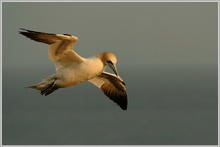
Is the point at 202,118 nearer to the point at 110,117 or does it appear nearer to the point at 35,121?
the point at 110,117

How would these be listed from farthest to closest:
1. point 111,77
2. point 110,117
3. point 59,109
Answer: point 59,109 < point 110,117 < point 111,77

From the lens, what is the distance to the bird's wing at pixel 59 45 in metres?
10.3

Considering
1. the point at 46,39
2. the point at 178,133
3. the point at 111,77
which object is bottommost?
the point at 178,133

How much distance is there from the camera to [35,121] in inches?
2295

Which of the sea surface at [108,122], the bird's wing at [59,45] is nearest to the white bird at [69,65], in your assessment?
the bird's wing at [59,45]

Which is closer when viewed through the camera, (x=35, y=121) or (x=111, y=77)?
(x=111, y=77)

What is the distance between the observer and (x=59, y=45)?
1073 cm

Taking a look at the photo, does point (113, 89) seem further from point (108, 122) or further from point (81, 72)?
point (108, 122)

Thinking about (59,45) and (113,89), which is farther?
(113,89)

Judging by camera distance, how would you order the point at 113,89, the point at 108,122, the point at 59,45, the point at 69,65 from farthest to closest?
1. the point at 108,122
2. the point at 113,89
3. the point at 69,65
4. the point at 59,45

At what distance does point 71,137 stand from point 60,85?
1509 inches

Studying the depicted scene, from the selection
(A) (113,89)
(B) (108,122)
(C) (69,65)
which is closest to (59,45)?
(C) (69,65)

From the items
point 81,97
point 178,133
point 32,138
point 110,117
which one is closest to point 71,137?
point 32,138

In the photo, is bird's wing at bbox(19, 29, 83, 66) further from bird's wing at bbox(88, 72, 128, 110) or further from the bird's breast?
bird's wing at bbox(88, 72, 128, 110)
